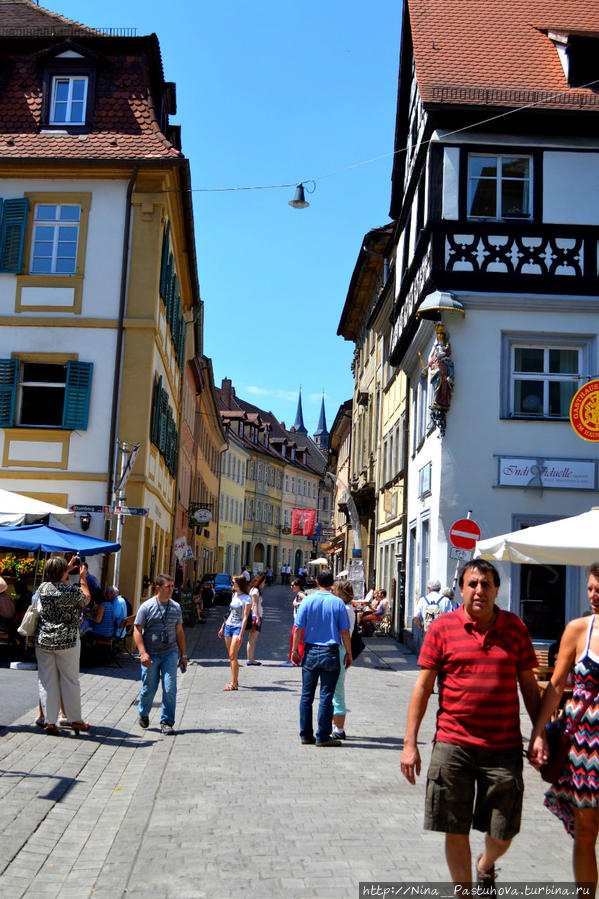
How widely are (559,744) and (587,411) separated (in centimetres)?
1033

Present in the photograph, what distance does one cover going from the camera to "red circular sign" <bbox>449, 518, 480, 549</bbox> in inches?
582

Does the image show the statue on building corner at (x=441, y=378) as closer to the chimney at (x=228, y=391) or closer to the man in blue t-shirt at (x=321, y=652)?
the man in blue t-shirt at (x=321, y=652)

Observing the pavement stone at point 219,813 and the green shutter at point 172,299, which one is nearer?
the pavement stone at point 219,813

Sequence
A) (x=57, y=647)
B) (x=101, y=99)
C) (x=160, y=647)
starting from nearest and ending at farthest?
(x=57, y=647), (x=160, y=647), (x=101, y=99)

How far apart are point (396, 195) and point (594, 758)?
24.6m

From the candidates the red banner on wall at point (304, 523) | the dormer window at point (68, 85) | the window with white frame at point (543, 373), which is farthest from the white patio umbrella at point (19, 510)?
the red banner on wall at point (304, 523)

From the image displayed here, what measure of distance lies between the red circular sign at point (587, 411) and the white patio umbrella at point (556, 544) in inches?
158

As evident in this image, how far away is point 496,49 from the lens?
21.1m

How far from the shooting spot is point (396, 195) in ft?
91.5

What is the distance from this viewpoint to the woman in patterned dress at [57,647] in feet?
32.0

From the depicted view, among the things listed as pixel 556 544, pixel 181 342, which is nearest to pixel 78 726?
pixel 556 544

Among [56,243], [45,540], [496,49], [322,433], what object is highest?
[322,433]

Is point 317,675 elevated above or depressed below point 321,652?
below

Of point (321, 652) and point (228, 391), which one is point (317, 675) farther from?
point (228, 391)
